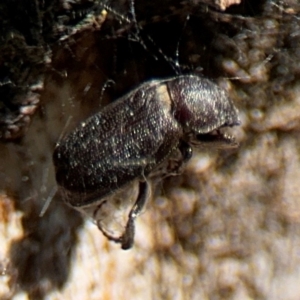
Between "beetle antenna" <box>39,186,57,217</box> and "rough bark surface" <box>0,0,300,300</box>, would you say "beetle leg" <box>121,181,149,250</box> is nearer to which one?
"rough bark surface" <box>0,0,300,300</box>

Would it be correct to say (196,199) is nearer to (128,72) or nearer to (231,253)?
(231,253)

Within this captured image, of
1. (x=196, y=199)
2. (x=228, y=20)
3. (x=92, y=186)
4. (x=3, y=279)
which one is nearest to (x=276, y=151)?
(x=196, y=199)

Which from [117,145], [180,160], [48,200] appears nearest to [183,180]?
[180,160]

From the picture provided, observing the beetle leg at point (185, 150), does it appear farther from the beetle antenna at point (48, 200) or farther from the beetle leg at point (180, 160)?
the beetle antenna at point (48, 200)

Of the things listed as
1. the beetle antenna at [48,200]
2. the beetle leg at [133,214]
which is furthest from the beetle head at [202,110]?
the beetle antenna at [48,200]

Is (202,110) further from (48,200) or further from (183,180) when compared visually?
(48,200)

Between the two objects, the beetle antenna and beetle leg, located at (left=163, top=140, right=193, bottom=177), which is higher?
beetle leg, located at (left=163, top=140, right=193, bottom=177)

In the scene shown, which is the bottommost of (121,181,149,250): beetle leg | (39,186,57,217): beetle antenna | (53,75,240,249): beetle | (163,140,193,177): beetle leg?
(121,181,149,250): beetle leg

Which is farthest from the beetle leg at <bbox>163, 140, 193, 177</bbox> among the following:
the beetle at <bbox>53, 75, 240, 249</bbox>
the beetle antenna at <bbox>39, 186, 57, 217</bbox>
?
the beetle antenna at <bbox>39, 186, 57, 217</bbox>
